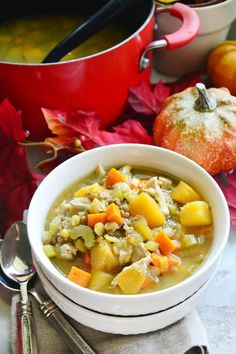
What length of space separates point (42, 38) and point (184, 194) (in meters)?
0.64

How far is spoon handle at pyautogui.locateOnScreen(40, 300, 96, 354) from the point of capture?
848 millimetres

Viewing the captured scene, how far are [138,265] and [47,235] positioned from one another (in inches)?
7.3

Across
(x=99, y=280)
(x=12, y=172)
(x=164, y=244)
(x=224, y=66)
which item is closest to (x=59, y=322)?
(x=99, y=280)

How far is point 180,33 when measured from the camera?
3.88 ft

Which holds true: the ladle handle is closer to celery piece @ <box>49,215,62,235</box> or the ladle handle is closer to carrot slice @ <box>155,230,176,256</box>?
celery piece @ <box>49,215,62,235</box>

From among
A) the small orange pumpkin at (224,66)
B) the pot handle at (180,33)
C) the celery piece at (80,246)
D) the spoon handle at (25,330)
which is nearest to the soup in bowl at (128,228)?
the celery piece at (80,246)

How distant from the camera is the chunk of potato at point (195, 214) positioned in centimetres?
91

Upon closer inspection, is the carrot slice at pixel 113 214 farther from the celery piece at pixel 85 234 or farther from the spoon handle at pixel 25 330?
the spoon handle at pixel 25 330

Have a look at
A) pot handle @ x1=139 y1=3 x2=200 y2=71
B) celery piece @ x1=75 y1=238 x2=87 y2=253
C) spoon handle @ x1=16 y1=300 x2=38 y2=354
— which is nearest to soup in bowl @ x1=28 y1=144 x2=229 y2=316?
celery piece @ x1=75 y1=238 x2=87 y2=253

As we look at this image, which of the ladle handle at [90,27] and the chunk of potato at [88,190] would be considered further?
the ladle handle at [90,27]

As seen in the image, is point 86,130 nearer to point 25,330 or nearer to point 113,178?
point 113,178

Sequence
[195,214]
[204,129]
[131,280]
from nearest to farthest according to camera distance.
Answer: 1. [131,280]
2. [195,214]
3. [204,129]

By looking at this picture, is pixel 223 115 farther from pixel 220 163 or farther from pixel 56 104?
pixel 56 104

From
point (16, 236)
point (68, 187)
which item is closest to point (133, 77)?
point (68, 187)
